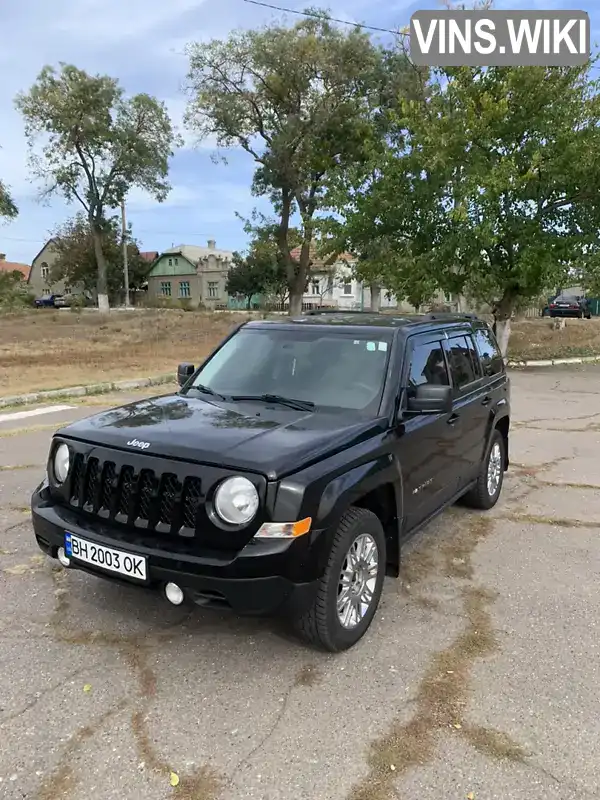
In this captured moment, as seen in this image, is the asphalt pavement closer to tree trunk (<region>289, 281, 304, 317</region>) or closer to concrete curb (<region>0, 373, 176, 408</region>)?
concrete curb (<region>0, 373, 176, 408</region>)

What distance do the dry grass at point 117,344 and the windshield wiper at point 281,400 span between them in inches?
379

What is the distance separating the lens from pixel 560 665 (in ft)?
10.9

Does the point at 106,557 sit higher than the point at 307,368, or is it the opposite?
the point at 307,368

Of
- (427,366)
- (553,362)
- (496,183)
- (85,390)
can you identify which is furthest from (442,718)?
(553,362)

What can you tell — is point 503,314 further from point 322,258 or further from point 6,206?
point 6,206

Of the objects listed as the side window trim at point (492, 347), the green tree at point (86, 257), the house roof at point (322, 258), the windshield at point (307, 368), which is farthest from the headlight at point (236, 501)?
the green tree at point (86, 257)

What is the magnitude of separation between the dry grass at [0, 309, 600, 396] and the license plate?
9905 millimetres

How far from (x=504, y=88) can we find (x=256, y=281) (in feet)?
135

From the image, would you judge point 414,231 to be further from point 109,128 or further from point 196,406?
point 109,128

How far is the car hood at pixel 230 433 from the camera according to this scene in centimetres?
306

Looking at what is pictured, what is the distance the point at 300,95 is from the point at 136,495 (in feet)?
100

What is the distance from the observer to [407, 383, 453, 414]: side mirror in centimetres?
378

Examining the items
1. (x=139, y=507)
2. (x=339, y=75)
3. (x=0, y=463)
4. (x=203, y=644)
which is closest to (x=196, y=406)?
(x=139, y=507)

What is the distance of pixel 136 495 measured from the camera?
318 cm
